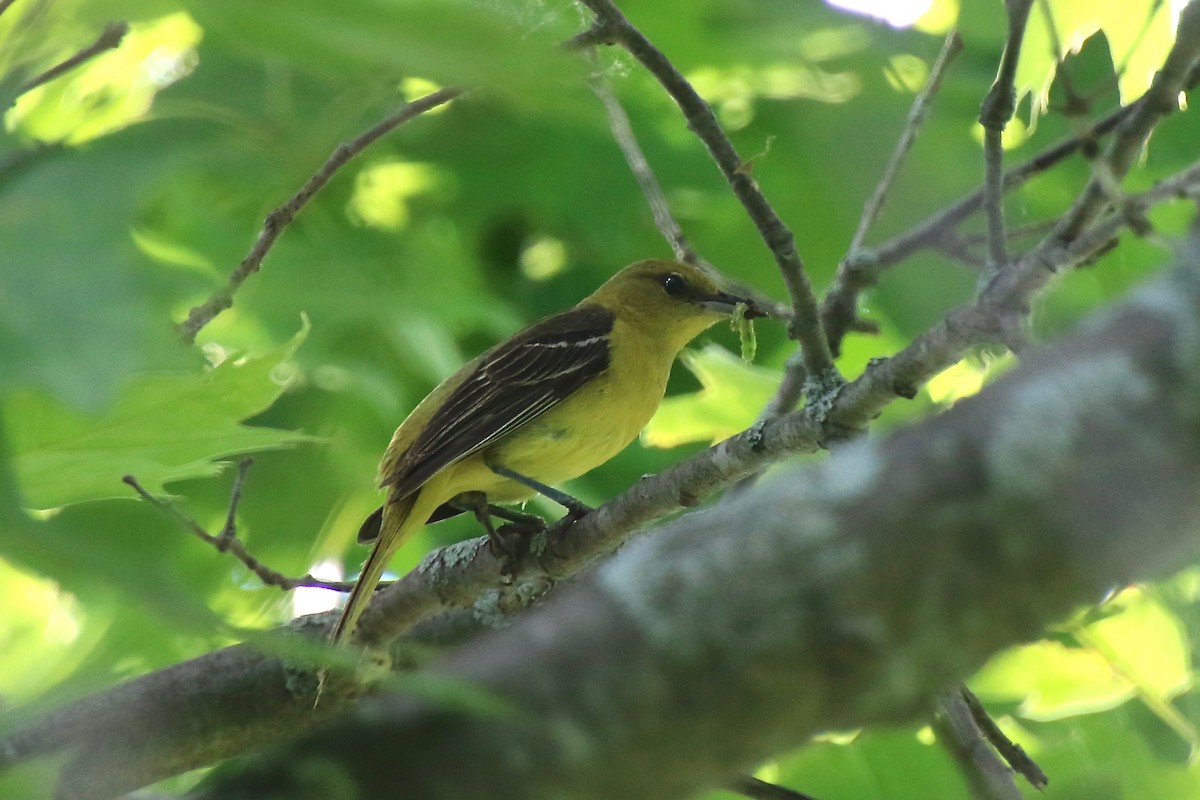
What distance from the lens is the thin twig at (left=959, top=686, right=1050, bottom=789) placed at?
356cm

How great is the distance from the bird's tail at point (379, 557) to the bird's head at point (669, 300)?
1.77 m

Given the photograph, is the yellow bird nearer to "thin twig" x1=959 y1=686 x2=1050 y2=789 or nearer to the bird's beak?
the bird's beak

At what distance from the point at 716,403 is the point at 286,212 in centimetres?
205

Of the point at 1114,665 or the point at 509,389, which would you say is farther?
the point at 509,389

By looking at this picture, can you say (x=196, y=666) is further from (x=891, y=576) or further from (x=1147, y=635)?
(x=891, y=576)

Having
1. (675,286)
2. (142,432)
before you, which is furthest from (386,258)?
(675,286)

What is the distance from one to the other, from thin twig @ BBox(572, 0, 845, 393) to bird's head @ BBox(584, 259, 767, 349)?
307 centimetres

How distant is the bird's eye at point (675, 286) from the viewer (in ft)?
22.8

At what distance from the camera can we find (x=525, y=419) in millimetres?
5953

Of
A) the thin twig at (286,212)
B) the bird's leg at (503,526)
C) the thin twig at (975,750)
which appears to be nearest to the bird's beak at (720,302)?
the bird's leg at (503,526)

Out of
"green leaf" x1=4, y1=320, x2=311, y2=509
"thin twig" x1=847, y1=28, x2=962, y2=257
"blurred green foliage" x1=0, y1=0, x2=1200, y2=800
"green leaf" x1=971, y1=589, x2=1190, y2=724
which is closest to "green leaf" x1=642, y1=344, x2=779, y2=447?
"blurred green foliage" x1=0, y1=0, x2=1200, y2=800

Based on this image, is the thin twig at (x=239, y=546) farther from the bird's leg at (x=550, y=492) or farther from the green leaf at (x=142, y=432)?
the green leaf at (x=142, y=432)

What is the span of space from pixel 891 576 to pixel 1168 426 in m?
0.25

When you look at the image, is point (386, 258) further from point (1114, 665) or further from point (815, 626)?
point (1114, 665)
